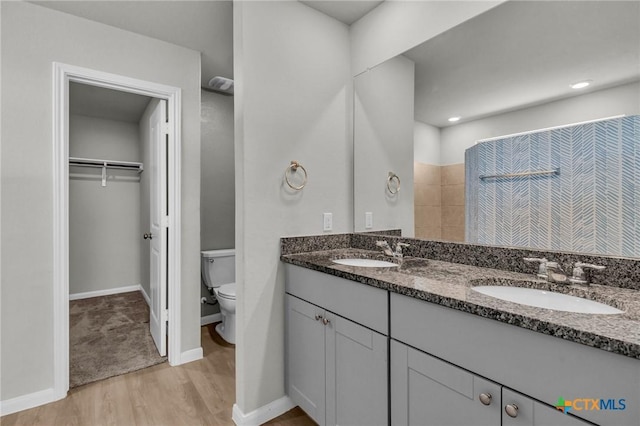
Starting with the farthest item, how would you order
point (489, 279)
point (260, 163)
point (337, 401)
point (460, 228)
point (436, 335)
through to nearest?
point (260, 163), point (460, 228), point (337, 401), point (489, 279), point (436, 335)

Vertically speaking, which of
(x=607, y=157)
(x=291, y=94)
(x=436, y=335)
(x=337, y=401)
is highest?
(x=291, y=94)

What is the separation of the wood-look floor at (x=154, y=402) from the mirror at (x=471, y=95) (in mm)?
1391

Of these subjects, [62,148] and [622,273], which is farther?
[62,148]

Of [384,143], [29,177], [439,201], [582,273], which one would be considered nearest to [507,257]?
[582,273]

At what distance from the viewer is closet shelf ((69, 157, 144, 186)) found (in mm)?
3908

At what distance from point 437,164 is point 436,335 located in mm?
948

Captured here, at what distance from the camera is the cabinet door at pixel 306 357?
60.9 inches

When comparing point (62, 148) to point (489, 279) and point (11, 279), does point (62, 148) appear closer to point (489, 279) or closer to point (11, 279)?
point (11, 279)

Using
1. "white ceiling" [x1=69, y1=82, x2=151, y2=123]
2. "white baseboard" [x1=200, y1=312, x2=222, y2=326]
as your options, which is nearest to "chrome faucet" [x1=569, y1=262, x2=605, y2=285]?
"white baseboard" [x1=200, y1=312, x2=222, y2=326]

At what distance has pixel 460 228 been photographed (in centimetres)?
158

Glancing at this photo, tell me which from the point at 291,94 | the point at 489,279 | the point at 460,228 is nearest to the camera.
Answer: the point at 489,279

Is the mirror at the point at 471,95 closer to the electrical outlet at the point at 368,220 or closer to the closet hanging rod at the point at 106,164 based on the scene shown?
the electrical outlet at the point at 368,220

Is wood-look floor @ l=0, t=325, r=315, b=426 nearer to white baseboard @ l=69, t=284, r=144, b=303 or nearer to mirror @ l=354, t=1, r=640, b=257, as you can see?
mirror @ l=354, t=1, r=640, b=257

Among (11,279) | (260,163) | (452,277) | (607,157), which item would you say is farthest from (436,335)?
(11,279)
